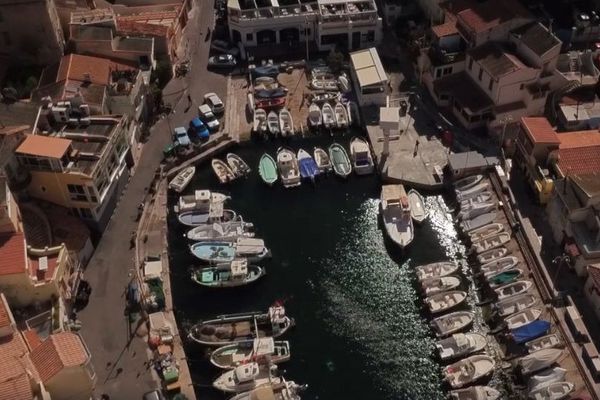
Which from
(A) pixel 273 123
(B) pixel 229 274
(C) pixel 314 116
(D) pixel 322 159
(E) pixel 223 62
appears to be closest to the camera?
(B) pixel 229 274

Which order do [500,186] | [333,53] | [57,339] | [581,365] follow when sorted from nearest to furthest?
1. [57,339]
2. [581,365]
3. [500,186]
4. [333,53]

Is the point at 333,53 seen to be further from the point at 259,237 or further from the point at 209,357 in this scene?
the point at 209,357

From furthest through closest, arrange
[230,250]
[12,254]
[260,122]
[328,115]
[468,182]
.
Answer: [328,115] < [260,122] < [468,182] < [230,250] < [12,254]

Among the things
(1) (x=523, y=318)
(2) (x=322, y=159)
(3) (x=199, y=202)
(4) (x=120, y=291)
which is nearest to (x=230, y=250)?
(3) (x=199, y=202)

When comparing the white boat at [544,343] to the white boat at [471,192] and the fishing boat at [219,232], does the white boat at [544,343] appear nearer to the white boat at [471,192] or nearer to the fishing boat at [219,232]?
the white boat at [471,192]

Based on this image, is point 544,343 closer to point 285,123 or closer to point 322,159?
point 322,159


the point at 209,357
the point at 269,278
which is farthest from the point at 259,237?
the point at 209,357

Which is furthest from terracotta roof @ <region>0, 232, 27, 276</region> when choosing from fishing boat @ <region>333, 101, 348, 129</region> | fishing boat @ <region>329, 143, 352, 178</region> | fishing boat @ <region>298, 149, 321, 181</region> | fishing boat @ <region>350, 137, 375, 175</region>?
fishing boat @ <region>333, 101, 348, 129</region>

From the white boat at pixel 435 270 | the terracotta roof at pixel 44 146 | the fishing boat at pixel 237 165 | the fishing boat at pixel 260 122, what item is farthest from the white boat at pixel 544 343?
the terracotta roof at pixel 44 146
